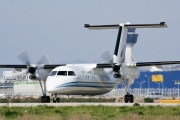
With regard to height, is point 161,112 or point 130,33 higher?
point 130,33

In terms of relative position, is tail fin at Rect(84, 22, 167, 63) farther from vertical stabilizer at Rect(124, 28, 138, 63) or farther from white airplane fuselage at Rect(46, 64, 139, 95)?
white airplane fuselage at Rect(46, 64, 139, 95)

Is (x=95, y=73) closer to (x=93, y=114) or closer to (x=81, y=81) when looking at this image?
(x=81, y=81)

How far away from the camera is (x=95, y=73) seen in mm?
51625

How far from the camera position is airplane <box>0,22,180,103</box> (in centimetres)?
4819

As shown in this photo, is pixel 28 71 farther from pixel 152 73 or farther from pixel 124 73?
pixel 152 73

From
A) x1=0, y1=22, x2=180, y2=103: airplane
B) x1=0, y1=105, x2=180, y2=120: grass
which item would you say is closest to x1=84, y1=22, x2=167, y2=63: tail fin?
x1=0, y1=22, x2=180, y2=103: airplane

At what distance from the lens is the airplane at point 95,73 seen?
1897 inches

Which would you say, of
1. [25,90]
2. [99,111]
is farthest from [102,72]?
[25,90]

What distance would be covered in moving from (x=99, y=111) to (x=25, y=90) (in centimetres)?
7411

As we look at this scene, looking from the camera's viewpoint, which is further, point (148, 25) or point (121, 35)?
point (121, 35)

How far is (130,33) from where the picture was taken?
55.3 metres

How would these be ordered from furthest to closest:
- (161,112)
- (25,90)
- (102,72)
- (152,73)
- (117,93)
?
1. (152,73)
2. (25,90)
3. (117,93)
4. (102,72)
5. (161,112)

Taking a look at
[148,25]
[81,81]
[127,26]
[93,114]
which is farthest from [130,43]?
[93,114]

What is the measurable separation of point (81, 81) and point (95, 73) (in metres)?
2.36
